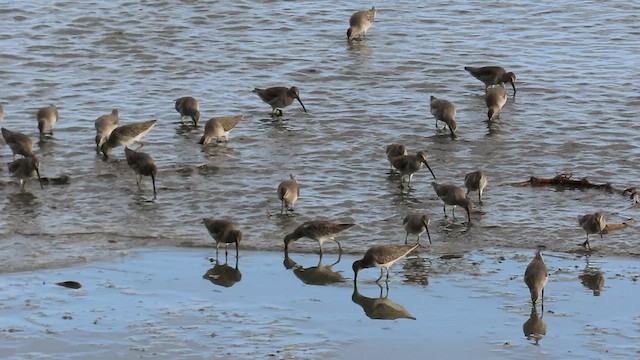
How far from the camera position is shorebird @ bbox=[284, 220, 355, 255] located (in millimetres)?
12227

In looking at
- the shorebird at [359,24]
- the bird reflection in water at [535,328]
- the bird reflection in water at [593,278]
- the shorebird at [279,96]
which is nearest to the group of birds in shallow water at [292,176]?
the shorebird at [279,96]

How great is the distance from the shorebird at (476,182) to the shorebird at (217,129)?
12.6 feet

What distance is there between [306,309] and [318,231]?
1546 mm

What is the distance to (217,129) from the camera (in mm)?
16422

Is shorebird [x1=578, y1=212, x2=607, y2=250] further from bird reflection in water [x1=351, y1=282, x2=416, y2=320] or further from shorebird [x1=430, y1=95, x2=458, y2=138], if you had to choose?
shorebird [x1=430, y1=95, x2=458, y2=138]

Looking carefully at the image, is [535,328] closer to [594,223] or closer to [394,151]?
[594,223]

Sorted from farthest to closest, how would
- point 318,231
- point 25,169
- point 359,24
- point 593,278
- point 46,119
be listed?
point 359,24
point 46,119
point 25,169
point 318,231
point 593,278

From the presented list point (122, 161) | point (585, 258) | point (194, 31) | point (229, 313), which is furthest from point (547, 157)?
point (194, 31)

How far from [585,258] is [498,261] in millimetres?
896

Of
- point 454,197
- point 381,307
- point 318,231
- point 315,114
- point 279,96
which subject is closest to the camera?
point 381,307

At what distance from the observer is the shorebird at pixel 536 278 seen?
10797mm

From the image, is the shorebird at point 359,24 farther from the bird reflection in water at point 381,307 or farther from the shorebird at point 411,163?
the bird reflection in water at point 381,307

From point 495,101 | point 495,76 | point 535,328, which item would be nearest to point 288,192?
point 535,328

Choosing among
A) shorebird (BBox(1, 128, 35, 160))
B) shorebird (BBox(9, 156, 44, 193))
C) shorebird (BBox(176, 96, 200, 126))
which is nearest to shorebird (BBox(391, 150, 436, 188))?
shorebird (BBox(176, 96, 200, 126))
